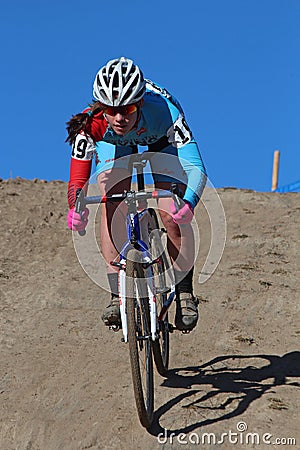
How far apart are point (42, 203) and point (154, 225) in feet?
25.2

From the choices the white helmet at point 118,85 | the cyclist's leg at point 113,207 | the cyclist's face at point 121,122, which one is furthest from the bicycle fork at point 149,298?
the white helmet at point 118,85

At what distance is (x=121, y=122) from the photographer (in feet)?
17.7

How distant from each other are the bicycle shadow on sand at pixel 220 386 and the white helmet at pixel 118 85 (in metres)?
2.52

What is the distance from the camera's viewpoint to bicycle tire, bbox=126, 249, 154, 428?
16.9 feet

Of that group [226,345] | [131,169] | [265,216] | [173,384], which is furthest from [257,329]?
[265,216]

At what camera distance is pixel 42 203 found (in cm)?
1366

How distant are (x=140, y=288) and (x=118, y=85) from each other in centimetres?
155

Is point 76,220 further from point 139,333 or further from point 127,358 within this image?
point 127,358

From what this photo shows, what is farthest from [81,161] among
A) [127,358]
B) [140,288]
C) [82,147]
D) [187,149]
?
[127,358]

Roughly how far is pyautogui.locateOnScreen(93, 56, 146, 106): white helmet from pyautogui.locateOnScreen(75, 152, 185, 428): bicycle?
0.66 m

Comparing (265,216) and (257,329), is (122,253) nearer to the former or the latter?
(257,329)

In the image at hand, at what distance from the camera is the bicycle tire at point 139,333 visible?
514cm

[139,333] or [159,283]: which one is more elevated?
[159,283]

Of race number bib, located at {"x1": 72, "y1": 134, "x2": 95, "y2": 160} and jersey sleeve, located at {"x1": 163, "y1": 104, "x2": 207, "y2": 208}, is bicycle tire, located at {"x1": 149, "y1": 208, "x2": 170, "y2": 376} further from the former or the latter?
race number bib, located at {"x1": 72, "y1": 134, "x2": 95, "y2": 160}
